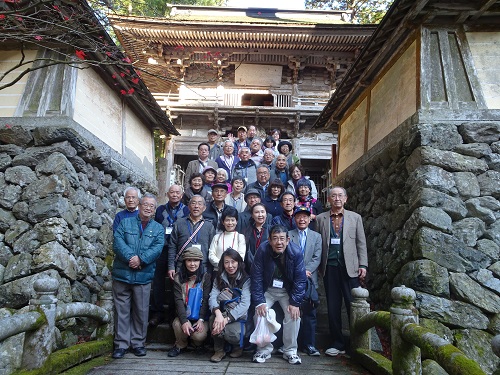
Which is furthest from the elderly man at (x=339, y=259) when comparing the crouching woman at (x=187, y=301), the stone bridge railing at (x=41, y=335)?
the stone bridge railing at (x=41, y=335)

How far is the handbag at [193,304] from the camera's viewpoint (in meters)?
4.23

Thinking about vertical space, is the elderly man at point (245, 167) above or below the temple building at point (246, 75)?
below

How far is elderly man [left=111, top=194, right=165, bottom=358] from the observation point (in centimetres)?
434

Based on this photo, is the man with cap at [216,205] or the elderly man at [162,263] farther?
the man with cap at [216,205]

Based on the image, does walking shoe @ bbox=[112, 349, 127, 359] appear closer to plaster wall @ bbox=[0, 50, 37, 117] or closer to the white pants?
the white pants

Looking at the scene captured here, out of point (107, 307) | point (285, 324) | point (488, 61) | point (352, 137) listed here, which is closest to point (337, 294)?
point (285, 324)

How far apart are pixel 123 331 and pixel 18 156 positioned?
3.08 m

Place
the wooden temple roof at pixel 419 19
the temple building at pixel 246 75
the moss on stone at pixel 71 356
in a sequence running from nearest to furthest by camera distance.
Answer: the moss on stone at pixel 71 356
the wooden temple roof at pixel 419 19
the temple building at pixel 246 75

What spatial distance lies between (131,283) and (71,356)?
943 mm

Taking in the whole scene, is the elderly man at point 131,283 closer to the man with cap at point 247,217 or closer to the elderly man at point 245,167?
the man with cap at point 247,217

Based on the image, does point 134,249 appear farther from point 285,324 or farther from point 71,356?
point 285,324

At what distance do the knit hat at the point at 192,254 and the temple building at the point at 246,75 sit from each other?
31.9 ft

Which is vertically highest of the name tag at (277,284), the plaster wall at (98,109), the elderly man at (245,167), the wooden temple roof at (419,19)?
the wooden temple roof at (419,19)

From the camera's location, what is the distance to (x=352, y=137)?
8.88m
